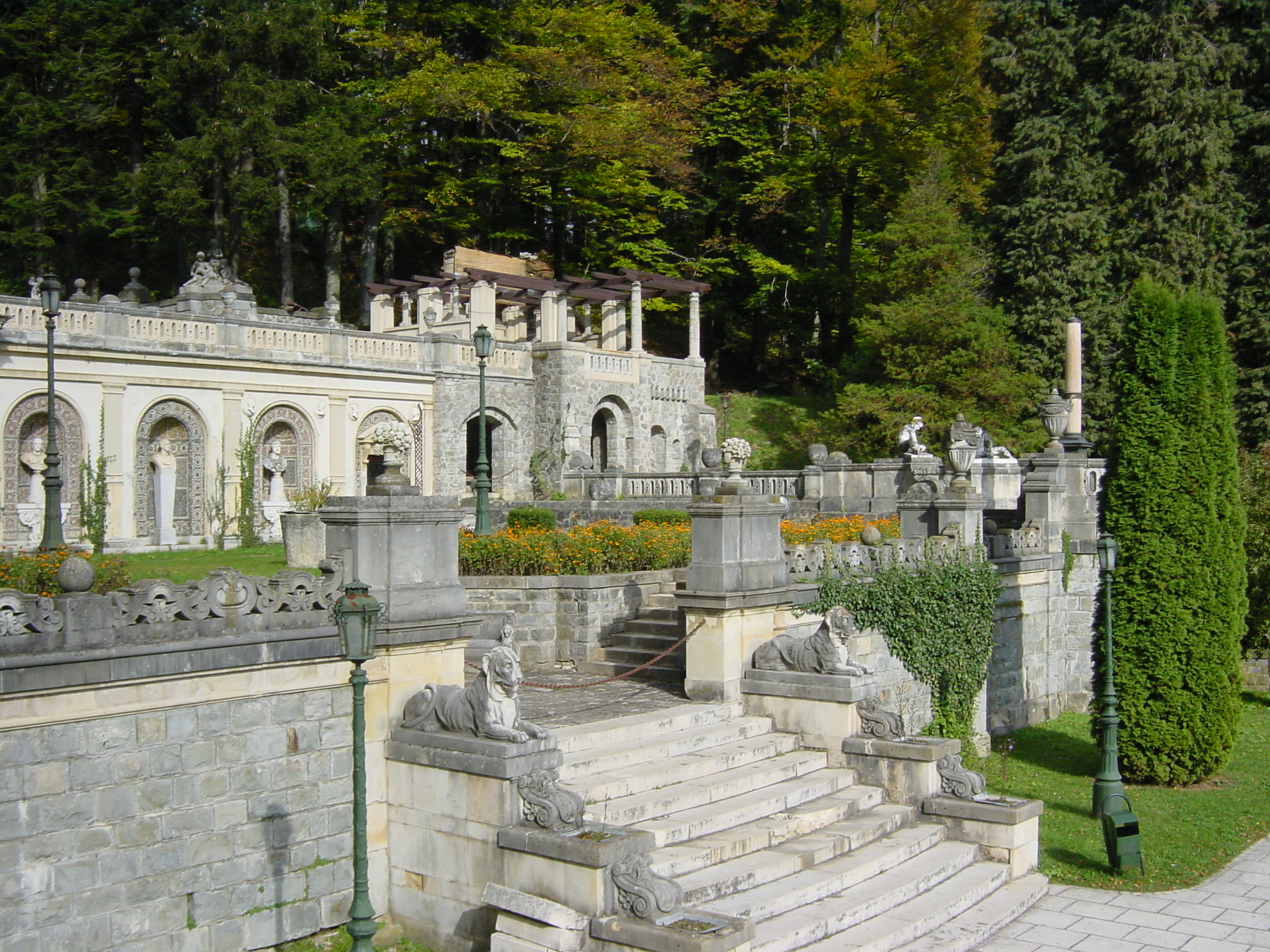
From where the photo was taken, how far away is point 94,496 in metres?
24.0

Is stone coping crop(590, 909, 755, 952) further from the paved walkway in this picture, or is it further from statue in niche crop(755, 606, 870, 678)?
statue in niche crop(755, 606, 870, 678)

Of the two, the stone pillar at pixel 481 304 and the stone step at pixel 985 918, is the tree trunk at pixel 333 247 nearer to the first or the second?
the stone pillar at pixel 481 304

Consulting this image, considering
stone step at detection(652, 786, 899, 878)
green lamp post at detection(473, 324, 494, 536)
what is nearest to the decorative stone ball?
stone step at detection(652, 786, 899, 878)

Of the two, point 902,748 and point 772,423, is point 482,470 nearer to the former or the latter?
point 902,748

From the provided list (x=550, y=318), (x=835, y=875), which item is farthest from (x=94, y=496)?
(x=835, y=875)

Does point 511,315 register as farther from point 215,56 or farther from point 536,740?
point 536,740

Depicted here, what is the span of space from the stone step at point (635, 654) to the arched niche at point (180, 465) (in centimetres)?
1506

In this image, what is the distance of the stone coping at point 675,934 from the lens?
23.8 ft

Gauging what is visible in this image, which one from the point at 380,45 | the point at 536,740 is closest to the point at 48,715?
the point at 536,740

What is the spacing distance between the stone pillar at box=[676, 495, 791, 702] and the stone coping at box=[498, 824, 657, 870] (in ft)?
11.3

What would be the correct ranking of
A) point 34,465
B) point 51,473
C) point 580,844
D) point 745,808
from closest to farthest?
1. point 580,844
2. point 745,808
3. point 51,473
4. point 34,465

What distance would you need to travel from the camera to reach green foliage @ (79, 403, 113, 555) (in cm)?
2383

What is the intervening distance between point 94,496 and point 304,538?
966 centimetres

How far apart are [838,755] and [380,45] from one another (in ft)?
108
